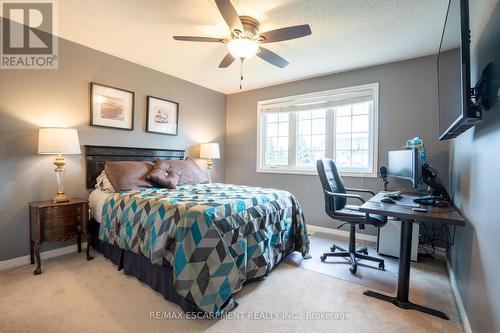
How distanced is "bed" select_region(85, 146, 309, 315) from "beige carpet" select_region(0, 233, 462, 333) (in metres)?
0.13

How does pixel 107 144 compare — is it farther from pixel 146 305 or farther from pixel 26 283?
pixel 146 305

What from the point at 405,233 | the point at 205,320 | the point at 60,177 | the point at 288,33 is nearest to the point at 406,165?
the point at 405,233

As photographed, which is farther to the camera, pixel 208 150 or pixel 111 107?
pixel 208 150

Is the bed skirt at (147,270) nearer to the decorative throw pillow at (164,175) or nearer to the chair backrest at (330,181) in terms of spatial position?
the decorative throw pillow at (164,175)

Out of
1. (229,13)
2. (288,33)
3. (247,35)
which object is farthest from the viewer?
(247,35)

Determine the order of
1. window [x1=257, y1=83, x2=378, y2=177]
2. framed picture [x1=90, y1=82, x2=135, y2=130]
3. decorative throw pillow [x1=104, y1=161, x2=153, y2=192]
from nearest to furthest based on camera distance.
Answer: decorative throw pillow [x1=104, y1=161, x2=153, y2=192], framed picture [x1=90, y1=82, x2=135, y2=130], window [x1=257, y1=83, x2=378, y2=177]

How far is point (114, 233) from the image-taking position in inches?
94.0

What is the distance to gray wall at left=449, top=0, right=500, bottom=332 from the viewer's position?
116cm

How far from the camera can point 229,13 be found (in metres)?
1.82

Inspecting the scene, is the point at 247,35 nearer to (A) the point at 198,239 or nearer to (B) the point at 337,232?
(A) the point at 198,239

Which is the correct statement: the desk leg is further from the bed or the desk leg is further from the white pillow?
the white pillow

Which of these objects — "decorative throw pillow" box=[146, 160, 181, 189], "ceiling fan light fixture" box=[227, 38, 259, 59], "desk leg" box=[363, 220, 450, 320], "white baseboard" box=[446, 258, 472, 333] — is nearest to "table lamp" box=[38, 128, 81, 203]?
"decorative throw pillow" box=[146, 160, 181, 189]

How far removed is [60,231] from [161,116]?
2.08 m

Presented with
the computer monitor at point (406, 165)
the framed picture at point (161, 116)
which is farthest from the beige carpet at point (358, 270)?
the framed picture at point (161, 116)
